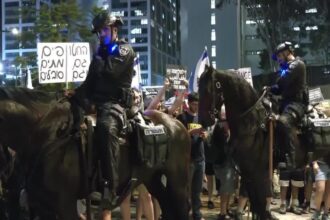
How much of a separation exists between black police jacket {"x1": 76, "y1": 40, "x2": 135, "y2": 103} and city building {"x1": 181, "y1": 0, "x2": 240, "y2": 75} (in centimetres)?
6941

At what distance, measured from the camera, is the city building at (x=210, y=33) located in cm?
7969

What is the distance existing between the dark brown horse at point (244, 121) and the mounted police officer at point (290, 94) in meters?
0.43

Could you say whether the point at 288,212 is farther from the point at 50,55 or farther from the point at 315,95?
the point at 50,55

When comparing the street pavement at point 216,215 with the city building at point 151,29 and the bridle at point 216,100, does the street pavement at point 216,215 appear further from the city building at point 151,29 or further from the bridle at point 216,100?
the city building at point 151,29

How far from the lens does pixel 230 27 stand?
79938mm

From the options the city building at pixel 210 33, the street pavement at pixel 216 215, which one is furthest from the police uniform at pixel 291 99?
the city building at pixel 210 33

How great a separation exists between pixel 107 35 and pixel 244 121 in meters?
2.77

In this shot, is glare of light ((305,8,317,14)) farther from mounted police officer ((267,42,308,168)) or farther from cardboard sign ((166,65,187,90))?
mounted police officer ((267,42,308,168))

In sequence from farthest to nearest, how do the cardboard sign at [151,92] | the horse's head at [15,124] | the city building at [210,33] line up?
the city building at [210,33] < the cardboard sign at [151,92] < the horse's head at [15,124]

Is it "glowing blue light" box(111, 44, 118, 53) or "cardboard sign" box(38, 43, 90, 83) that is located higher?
"cardboard sign" box(38, 43, 90, 83)

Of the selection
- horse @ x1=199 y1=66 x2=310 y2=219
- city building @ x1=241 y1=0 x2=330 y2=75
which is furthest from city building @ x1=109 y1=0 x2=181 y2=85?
horse @ x1=199 y1=66 x2=310 y2=219

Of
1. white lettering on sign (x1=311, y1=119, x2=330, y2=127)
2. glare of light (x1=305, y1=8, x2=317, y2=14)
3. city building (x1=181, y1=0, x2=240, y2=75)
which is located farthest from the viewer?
city building (x1=181, y1=0, x2=240, y2=75)

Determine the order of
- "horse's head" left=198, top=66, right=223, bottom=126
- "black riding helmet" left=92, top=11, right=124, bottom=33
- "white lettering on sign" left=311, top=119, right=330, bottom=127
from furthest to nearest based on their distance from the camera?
"white lettering on sign" left=311, top=119, right=330, bottom=127 < "horse's head" left=198, top=66, right=223, bottom=126 < "black riding helmet" left=92, top=11, right=124, bottom=33

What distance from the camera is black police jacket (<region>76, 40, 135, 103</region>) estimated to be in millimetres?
6578
